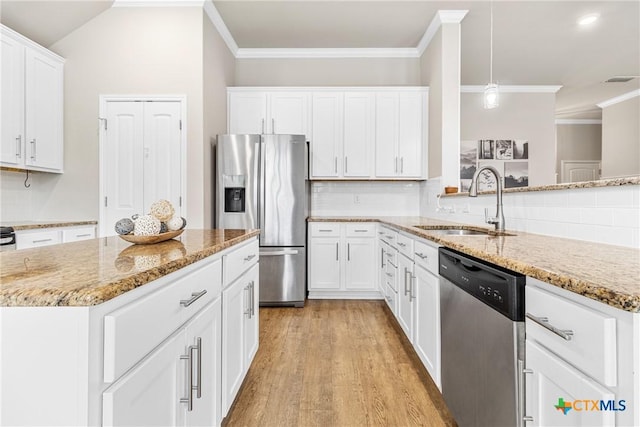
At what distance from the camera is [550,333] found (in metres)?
0.94

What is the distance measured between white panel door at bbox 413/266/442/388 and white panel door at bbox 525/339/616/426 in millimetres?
825

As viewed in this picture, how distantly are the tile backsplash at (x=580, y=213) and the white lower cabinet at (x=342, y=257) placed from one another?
1.57 meters

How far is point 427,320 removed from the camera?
2045mm

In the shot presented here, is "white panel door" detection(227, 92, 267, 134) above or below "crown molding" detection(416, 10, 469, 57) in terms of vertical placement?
below

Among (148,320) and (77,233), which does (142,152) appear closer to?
(77,233)

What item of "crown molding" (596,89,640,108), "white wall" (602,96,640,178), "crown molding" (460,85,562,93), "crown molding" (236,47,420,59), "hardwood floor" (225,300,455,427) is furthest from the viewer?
"white wall" (602,96,640,178)

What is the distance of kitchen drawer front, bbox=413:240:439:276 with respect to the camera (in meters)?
1.92

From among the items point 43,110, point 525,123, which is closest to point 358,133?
point 43,110

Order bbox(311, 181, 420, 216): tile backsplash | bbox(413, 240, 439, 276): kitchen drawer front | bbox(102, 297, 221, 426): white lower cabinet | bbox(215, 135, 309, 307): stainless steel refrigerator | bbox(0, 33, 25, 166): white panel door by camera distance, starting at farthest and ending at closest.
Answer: bbox(311, 181, 420, 216): tile backsplash, bbox(215, 135, 309, 307): stainless steel refrigerator, bbox(0, 33, 25, 166): white panel door, bbox(413, 240, 439, 276): kitchen drawer front, bbox(102, 297, 221, 426): white lower cabinet

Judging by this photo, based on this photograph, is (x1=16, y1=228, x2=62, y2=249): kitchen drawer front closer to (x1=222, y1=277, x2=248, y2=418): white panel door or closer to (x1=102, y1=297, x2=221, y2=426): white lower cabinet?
(x1=222, y1=277, x2=248, y2=418): white panel door

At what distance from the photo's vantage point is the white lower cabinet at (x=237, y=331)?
5.24 ft

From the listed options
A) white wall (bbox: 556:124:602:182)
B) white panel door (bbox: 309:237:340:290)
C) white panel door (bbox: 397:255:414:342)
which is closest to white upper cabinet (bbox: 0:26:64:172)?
white panel door (bbox: 309:237:340:290)

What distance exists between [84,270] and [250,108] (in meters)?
3.54

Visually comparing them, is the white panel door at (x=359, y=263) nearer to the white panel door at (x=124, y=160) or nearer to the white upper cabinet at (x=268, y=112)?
the white upper cabinet at (x=268, y=112)
